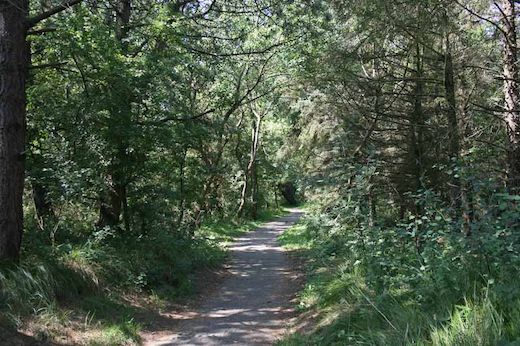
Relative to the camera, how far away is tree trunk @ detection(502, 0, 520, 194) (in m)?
7.14

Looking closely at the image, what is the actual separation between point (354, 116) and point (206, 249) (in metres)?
6.15

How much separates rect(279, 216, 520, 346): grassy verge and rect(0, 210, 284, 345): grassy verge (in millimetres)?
2821

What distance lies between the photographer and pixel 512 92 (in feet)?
24.0

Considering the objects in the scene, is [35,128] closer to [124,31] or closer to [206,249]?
[124,31]

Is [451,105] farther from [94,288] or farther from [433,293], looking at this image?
[94,288]

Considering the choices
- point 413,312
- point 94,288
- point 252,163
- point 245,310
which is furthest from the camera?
point 252,163

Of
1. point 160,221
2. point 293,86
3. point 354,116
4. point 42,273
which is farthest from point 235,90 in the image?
point 42,273

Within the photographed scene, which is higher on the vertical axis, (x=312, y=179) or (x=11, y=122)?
(x=11, y=122)

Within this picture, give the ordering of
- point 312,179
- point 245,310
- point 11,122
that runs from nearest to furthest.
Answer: point 11,122
point 245,310
point 312,179

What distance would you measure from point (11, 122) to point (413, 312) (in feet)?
20.5

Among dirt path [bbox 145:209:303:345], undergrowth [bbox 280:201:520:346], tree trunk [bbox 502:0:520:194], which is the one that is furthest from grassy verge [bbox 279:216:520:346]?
tree trunk [bbox 502:0:520:194]

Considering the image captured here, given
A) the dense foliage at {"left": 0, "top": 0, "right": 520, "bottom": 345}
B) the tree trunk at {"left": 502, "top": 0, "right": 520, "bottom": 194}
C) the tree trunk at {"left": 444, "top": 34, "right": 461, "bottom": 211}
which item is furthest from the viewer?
the tree trunk at {"left": 444, "top": 34, "right": 461, "bottom": 211}

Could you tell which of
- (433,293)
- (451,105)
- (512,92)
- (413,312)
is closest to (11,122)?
(413,312)

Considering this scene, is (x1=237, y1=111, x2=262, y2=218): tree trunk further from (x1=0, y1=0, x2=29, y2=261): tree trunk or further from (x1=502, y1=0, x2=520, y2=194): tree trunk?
(x1=502, y1=0, x2=520, y2=194): tree trunk
